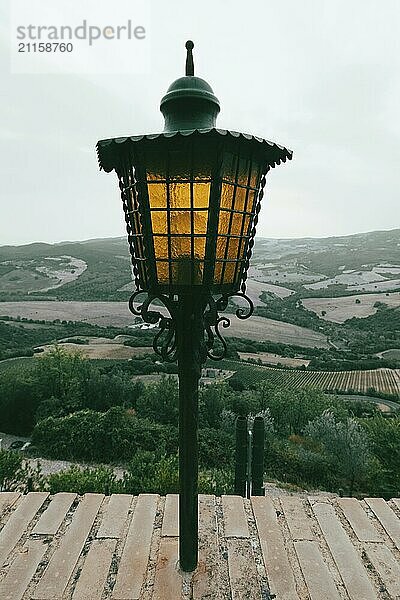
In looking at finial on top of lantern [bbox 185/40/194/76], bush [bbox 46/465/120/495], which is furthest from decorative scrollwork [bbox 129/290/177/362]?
bush [bbox 46/465/120/495]

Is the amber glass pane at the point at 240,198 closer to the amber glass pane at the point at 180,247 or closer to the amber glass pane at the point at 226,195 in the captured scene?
the amber glass pane at the point at 226,195

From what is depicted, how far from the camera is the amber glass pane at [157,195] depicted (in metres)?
1.85

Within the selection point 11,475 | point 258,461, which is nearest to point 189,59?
point 258,461

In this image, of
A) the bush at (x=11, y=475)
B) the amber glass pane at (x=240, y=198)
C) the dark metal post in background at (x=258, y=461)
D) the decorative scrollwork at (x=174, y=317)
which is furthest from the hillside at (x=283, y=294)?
the amber glass pane at (x=240, y=198)

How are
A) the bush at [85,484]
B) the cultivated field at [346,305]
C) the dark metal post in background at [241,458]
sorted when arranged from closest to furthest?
the dark metal post in background at [241,458] < the bush at [85,484] < the cultivated field at [346,305]

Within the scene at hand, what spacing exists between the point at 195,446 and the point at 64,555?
3.37ft

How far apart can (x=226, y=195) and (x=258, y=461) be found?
12.7 feet

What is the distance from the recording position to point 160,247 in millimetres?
1943

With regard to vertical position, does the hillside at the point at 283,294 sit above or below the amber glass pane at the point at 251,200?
below

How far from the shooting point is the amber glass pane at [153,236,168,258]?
193cm

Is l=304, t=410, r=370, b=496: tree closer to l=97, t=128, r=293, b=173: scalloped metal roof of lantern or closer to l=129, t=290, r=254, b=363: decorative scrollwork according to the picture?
l=129, t=290, r=254, b=363: decorative scrollwork

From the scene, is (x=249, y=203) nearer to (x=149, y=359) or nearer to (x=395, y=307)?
(x=149, y=359)

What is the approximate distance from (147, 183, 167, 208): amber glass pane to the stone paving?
1.93 metres

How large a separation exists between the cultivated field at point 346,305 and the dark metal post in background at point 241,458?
5067 centimetres
